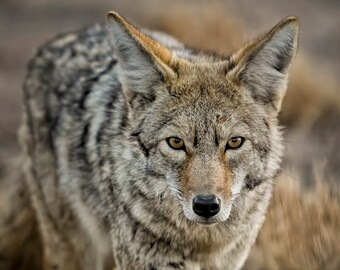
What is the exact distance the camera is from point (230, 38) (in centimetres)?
1176

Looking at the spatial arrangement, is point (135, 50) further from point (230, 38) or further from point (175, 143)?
point (230, 38)

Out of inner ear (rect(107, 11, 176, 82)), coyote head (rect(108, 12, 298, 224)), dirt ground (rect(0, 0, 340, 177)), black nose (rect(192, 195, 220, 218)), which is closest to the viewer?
black nose (rect(192, 195, 220, 218))

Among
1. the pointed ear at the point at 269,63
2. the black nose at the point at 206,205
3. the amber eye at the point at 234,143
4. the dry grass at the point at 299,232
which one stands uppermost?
the pointed ear at the point at 269,63

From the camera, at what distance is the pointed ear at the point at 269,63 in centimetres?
491

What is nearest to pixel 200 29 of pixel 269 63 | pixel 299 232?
pixel 299 232

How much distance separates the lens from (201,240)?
5133 mm

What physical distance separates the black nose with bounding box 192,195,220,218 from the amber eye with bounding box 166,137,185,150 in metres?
0.33

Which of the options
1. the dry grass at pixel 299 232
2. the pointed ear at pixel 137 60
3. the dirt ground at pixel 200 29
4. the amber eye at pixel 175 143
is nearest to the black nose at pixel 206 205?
the amber eye at pixel 175 143

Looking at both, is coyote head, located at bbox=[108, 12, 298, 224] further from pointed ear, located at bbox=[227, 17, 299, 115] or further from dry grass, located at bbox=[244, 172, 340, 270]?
dry grass, located at bbox=[244, 172, 340, 270]

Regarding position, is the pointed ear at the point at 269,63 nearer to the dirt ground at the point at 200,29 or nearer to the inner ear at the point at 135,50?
the inner ear at the point at 135,50

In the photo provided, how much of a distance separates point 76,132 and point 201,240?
134 centimetres

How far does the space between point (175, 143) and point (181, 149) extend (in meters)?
0.05

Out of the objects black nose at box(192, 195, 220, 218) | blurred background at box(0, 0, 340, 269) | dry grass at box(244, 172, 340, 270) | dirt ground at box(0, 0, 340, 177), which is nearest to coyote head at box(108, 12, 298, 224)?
black nose at box(192, 195, 220, 218)

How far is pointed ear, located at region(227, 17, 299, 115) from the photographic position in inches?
193
